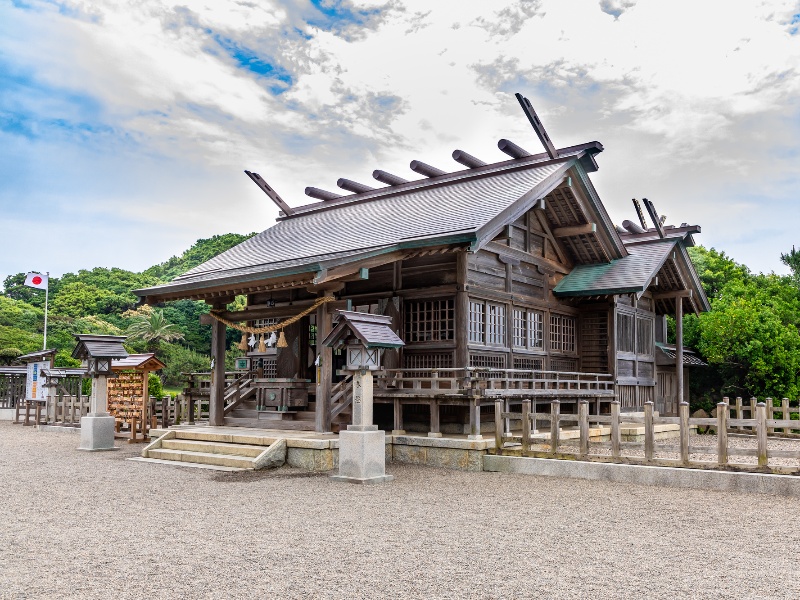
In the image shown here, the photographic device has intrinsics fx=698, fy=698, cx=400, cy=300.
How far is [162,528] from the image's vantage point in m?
7.73

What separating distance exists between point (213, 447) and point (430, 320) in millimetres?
5319

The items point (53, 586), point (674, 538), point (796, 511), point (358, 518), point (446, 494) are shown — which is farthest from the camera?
point (446, 494)

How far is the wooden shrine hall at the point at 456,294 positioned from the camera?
45.7 ft

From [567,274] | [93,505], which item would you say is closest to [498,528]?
[93,505]

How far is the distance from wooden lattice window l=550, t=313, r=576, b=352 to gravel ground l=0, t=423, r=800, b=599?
7023 millimetres

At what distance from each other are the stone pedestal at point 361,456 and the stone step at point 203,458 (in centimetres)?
204

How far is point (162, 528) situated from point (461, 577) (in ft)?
12.1

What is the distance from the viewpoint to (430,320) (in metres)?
15.6

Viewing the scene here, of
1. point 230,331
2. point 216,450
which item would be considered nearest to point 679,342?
point 216,450

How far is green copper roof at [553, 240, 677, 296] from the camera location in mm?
17266

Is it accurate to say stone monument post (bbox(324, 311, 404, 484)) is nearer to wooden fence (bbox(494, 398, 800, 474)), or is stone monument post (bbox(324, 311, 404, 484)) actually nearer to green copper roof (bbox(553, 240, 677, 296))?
wooden fence (bbox(494, 398, 800, 474))

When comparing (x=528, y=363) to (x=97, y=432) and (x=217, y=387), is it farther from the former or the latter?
(x=97, y=432)

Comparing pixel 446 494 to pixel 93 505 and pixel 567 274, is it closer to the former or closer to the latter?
pixel 93 505

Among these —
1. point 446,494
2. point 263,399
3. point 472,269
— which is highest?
point 472,269
